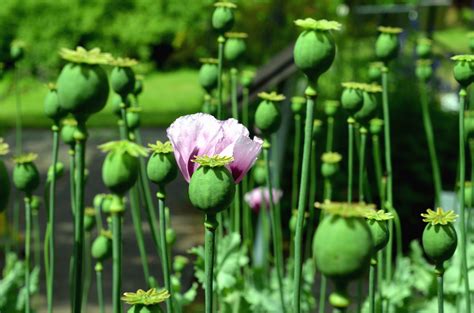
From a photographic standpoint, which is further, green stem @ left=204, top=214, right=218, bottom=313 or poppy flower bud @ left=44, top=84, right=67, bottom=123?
poppy flower bud @ left=44, top=84, right=67, bottom=123

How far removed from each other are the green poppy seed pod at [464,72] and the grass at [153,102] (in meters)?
5.78

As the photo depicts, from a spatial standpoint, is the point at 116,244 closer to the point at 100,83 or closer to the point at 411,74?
the point at 100,83

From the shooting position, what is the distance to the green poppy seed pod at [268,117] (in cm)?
112

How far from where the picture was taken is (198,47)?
7004 mm

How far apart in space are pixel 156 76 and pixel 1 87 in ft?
7.49

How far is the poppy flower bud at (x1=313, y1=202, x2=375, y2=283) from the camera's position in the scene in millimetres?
536

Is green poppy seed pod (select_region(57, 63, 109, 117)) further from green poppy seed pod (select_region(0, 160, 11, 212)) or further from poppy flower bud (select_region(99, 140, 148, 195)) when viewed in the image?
green poppy seed pod (select_region(0, 160, 11, 212))

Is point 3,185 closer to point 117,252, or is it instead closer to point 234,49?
point 117,252

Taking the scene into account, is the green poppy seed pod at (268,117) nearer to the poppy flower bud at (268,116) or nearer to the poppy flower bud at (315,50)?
the poppy flower bud at (268,116)

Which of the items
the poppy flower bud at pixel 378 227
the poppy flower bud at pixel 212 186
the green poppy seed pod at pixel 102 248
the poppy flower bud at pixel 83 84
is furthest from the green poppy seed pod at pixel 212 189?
the green poppy seed pod at pixel 102 248

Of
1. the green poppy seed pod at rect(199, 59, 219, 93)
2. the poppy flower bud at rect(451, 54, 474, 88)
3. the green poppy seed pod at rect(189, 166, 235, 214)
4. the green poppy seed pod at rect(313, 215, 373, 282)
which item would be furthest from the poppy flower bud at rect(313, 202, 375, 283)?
the green poppy seed pod at rect(199, 59, 219, 93)

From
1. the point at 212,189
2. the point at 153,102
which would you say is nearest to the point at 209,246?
the point at 212,189

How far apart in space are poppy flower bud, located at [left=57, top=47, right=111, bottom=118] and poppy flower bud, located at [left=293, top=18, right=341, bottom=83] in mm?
165

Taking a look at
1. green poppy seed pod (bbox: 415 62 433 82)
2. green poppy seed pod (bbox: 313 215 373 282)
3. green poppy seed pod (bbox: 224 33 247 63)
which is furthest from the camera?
green poppy seed pod (bbox: 415 62 433 82)
